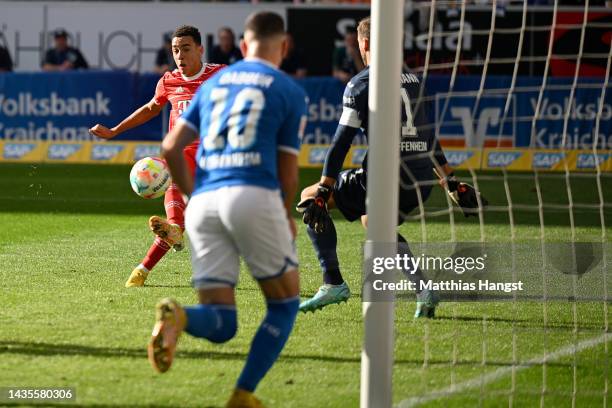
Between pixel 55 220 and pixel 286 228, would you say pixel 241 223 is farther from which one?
pixel 55 220

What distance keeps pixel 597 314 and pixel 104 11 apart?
15.9 m

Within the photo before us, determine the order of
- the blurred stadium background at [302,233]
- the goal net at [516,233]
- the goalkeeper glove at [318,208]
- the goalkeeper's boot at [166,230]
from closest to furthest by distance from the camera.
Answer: the blurred stadium background at [302,233] < the goal net at [516,233] < the goalkeeper glove at [318,208] < the goalkeeper's boot at [166,230]

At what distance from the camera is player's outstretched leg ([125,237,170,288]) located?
9.09 metres

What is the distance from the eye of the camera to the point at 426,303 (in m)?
8.02

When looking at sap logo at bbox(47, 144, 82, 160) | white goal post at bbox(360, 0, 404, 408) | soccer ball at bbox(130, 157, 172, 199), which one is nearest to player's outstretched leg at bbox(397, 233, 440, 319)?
soccer ball at bbox(130, 157, 172, 199)

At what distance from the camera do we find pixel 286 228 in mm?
5336

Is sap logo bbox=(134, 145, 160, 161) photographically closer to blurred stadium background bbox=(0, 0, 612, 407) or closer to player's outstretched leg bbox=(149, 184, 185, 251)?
blurred stadium background bbox=(0, 0, 612, 407)

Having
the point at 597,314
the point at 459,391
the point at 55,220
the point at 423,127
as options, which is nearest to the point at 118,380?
the point at 459,391

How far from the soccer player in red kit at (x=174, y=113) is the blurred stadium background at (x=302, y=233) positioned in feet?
0.97

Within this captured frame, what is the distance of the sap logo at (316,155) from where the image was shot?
20.0 meters

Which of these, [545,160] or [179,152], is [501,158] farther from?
[179,152]

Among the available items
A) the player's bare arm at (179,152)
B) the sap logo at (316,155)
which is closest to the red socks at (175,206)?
the player's bare arm at (179,152)

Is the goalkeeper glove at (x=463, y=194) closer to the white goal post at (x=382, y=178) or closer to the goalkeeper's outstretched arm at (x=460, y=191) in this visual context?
the goalkeeper's outstretched arm at (x=460, y=191)

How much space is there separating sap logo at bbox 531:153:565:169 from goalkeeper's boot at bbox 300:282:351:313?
1113 centimetres
